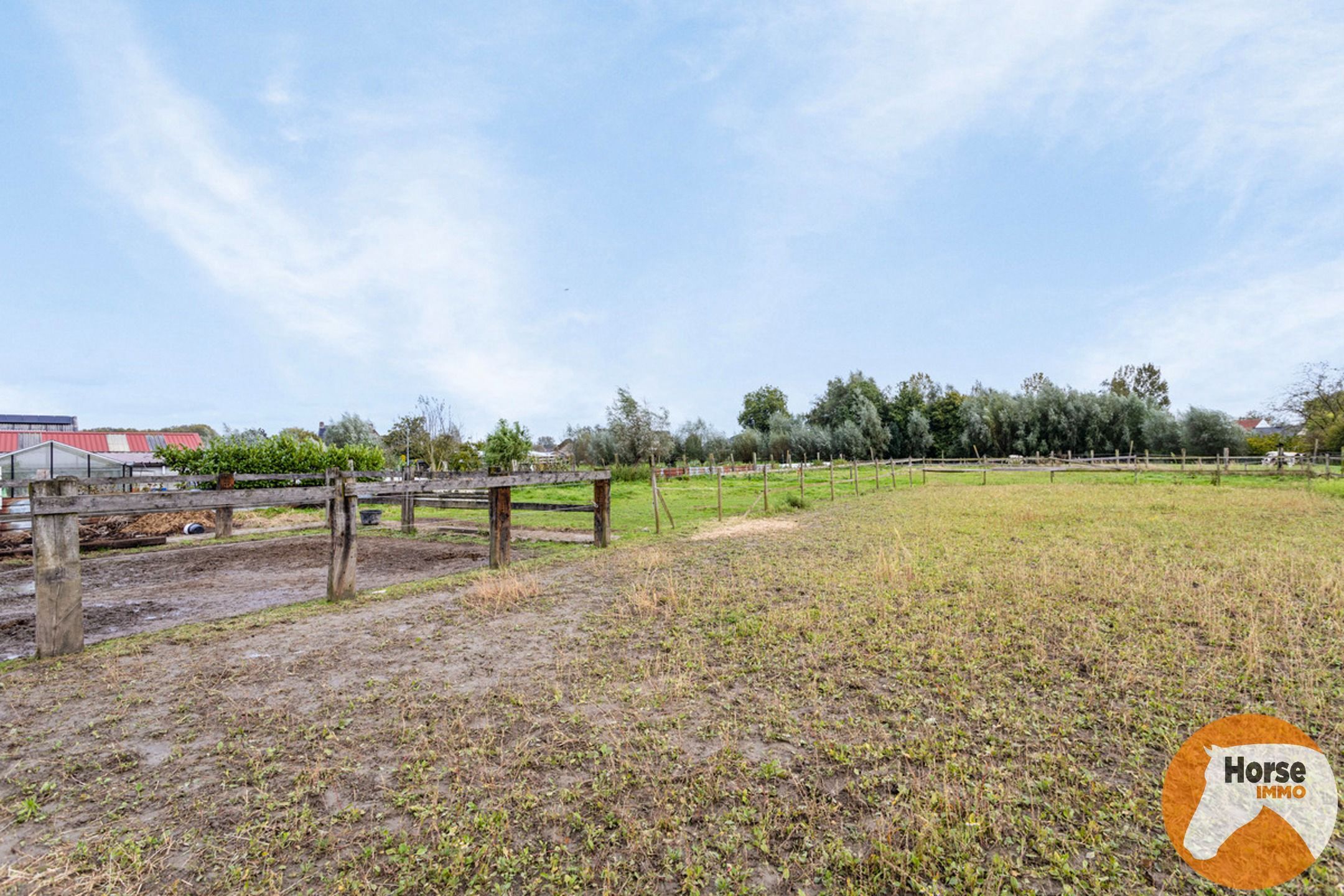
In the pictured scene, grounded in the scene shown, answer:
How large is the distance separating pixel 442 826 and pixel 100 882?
1250 millimetres

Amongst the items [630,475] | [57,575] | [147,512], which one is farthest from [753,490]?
[57,575]

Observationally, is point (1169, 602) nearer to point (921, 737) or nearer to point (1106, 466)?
point (921, 737)

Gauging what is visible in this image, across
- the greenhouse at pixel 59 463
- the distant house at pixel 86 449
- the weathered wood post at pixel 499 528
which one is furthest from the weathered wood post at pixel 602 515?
the greenhouse at pixel 59 463

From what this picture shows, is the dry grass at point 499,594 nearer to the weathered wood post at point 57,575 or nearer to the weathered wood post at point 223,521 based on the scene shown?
the weathered wood post at point 57,575

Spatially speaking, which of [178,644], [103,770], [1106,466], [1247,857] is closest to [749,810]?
[1247,857]

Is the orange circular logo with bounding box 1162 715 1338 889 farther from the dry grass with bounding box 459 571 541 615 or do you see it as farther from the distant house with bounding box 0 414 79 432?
the distant house with bounding box 0 414 79 432

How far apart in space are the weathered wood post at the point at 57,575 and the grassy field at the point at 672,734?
1.03 feet

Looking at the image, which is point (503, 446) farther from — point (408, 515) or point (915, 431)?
point (915, 431)

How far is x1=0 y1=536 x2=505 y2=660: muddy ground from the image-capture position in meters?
6.50

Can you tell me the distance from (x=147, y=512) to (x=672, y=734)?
7247 mm

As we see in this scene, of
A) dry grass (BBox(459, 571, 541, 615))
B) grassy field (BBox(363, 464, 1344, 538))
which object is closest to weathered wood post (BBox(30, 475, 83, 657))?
dry grass (BBox(459, 571, 541, 615))

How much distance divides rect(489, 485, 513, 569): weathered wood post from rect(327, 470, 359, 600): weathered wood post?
2.20 metres

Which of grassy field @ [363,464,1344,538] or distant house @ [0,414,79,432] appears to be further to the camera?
distant house @ [0,414,79,432]

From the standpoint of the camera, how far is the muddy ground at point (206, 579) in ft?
21.3
